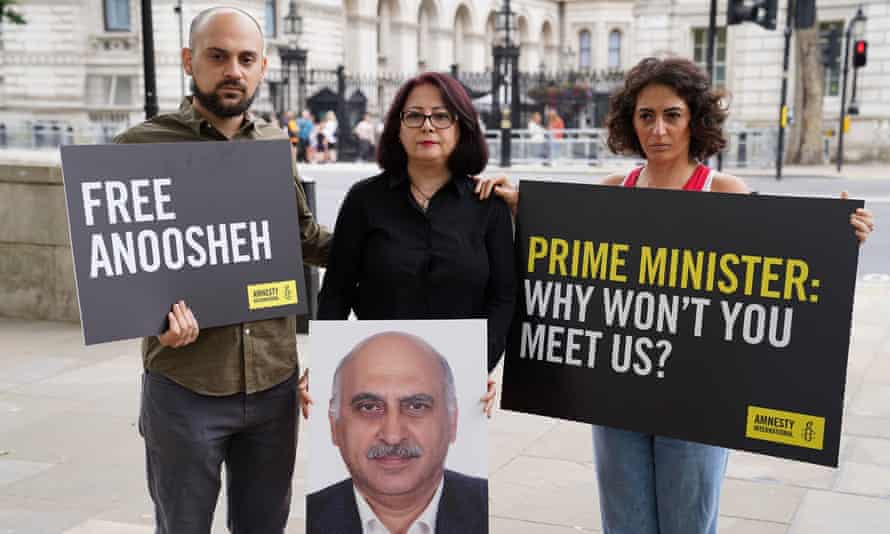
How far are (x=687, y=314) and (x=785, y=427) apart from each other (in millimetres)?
472

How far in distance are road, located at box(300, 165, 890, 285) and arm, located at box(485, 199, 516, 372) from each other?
29.9 ft

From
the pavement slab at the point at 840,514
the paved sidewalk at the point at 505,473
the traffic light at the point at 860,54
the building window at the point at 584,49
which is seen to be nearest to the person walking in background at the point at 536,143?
the traffic light at the point at 860,54

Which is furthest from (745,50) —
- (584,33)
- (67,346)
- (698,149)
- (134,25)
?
(584,33)

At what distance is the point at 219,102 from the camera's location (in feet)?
10.2

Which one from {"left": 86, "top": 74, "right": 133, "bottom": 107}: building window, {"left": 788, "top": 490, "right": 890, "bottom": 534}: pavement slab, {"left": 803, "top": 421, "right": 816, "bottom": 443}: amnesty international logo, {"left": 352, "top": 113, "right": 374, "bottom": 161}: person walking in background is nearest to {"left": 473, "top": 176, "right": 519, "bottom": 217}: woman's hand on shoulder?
{"left": 803, "top": 421, "right": 816, "bottom": 443}: amnesty international logo

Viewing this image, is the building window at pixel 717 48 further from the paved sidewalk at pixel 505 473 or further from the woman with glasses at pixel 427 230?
the woman with glasses at pixel 427 230

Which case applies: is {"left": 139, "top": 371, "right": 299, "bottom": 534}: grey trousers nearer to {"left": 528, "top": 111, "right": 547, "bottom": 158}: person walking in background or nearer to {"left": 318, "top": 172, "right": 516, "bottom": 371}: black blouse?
{"left": 318, "top": 172, "right": 516, "bottom": 371}: black blouse

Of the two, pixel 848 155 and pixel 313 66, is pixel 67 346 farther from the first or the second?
pixel 313 66

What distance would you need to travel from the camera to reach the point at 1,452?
5.62 metres

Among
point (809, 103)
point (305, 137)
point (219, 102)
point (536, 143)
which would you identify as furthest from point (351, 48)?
point (219, 102)

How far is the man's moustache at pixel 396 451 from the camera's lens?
2.98 meters

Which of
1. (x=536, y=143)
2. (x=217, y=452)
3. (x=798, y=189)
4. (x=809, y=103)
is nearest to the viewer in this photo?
(x=217, y=452)

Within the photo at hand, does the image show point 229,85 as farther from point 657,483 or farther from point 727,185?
point 657,483

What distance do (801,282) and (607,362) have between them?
0.68 m
